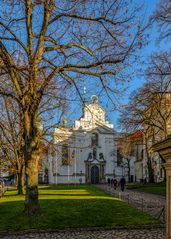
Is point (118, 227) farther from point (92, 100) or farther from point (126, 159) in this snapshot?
point (126, 159)

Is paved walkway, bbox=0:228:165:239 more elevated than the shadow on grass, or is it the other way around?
paved walkway, bbox=0:228:165:239

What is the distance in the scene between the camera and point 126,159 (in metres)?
74.1

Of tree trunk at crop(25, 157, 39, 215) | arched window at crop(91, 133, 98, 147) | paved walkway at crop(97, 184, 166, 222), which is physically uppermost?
arched window at crop(91, 133, 98, 147)

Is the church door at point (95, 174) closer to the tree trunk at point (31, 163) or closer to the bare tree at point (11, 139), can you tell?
the bare tree at point (11, 139)

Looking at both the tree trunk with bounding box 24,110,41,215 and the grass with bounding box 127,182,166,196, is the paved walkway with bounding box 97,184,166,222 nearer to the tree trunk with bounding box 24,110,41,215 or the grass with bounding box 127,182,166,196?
the grass with bounding box 127,182,166,196

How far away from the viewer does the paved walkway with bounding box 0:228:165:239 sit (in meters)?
9.91

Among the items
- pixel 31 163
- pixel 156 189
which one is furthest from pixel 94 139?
pixel 31 163

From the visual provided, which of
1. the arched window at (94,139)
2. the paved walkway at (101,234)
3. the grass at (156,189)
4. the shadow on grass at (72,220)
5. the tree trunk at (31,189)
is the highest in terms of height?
the arched window at (94,139)

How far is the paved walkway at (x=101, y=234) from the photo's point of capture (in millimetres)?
9906

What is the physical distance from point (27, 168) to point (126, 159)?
6209 cm

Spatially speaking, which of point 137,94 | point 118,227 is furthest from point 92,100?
point 137,94

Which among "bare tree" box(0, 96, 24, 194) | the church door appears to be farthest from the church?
"bare tree" box(0, 96, 24, 194)

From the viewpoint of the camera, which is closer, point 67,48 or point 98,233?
point 98,233

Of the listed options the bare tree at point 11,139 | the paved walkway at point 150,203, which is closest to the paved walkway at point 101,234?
the paved walkway at point 150,203
